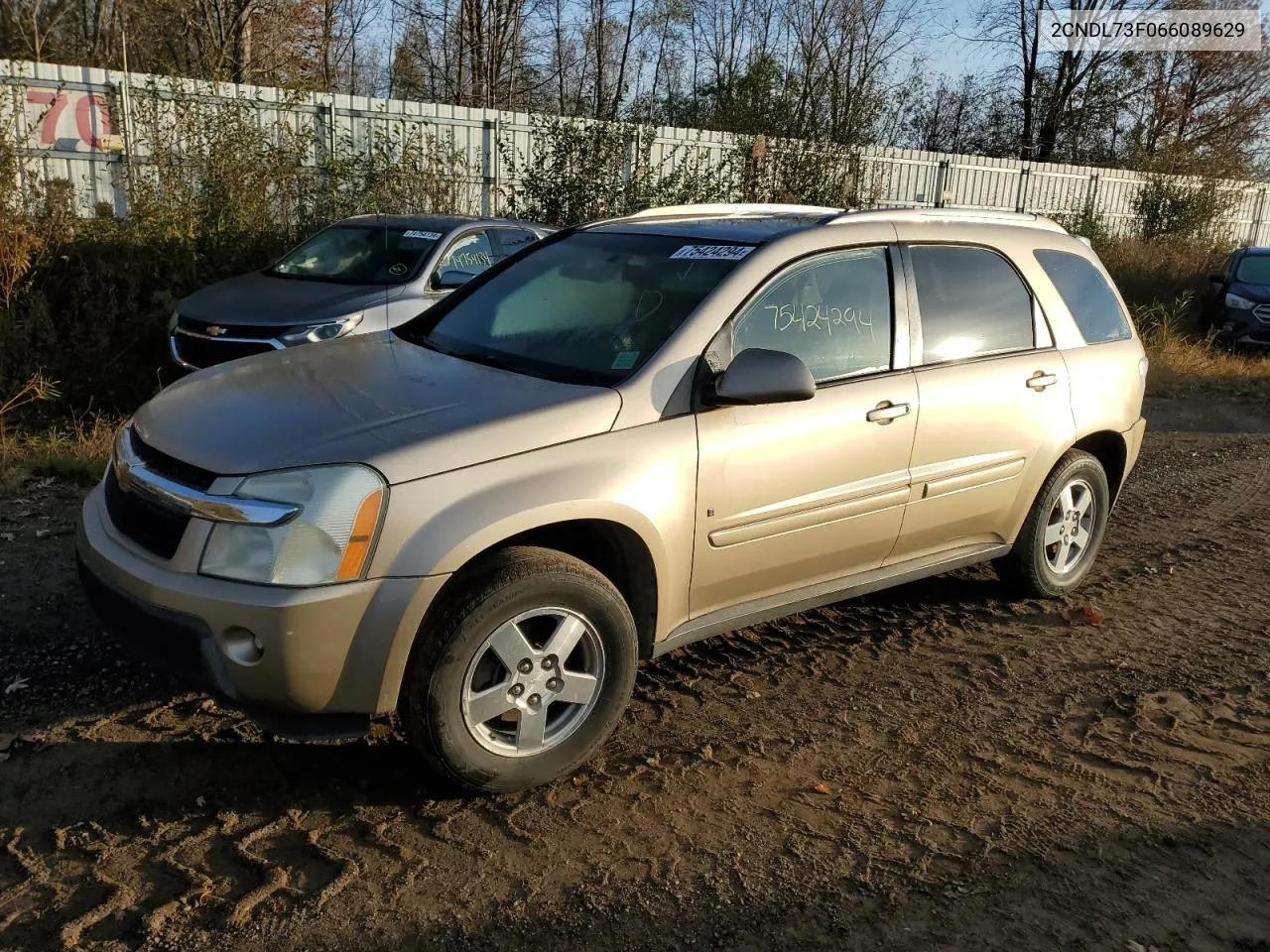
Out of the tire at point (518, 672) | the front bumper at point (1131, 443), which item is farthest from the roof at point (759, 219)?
the tire at point (518, 672)

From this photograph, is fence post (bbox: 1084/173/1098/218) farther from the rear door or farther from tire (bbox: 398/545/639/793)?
tire (bbox: 398/545/639/793)

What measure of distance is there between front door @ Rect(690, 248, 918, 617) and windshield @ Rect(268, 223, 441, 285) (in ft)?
16.3

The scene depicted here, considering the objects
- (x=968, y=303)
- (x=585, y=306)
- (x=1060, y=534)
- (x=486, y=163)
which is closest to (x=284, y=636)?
(x=585, y=306)

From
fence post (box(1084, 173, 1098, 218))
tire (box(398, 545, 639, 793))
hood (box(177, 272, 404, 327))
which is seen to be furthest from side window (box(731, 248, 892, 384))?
fence post (box(1084, 173, 1098, 218))

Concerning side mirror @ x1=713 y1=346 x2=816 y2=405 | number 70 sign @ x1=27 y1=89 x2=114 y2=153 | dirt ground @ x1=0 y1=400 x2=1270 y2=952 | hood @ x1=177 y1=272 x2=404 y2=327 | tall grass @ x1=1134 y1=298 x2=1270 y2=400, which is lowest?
tall grass @ x1=1134 y1=298 x2=1270 y2=400

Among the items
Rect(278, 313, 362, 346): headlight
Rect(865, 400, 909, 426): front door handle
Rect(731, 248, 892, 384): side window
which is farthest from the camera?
Rect(278, 313, 362, 346): headlight

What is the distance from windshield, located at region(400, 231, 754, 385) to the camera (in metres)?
3.70

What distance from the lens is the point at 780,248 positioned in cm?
388

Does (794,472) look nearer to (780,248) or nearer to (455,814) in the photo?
(780,248)

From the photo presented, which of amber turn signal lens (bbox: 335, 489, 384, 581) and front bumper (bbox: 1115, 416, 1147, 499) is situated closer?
amber turn signal lens (bbox: 335, 489, 384, 581)

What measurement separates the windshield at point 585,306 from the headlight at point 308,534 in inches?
37.6

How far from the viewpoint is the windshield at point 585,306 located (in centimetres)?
370

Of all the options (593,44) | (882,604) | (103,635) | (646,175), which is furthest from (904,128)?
(103,635)

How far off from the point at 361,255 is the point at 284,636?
643cm
